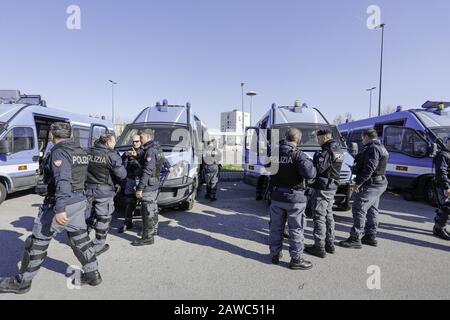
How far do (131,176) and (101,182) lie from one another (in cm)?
103

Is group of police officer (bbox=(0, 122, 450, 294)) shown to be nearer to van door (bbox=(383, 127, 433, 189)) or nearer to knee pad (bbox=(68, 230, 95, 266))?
knee pad (bbox=(68, 230, 95, 266))

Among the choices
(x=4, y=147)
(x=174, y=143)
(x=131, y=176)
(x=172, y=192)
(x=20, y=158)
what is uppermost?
(x=174, y=143)

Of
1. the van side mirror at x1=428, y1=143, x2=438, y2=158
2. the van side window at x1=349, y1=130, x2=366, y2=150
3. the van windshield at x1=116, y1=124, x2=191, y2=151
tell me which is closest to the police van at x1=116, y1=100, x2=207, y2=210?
the van windshield at x1=116, y1=124, x2=191, y2=151

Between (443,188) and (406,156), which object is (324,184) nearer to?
(443,188)

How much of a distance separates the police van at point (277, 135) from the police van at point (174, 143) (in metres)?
1.63

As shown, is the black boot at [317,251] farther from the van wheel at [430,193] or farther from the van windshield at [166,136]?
the van wheel at [430,193]

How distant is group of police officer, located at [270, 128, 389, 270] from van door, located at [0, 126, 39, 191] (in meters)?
6.64

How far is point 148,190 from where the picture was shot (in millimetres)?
4418

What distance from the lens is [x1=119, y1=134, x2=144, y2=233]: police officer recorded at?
4.89 m

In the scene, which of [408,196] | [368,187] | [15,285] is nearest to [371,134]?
[368,187]

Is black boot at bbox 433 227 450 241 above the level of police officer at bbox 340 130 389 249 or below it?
below

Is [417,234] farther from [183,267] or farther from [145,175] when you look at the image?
[145,175]
